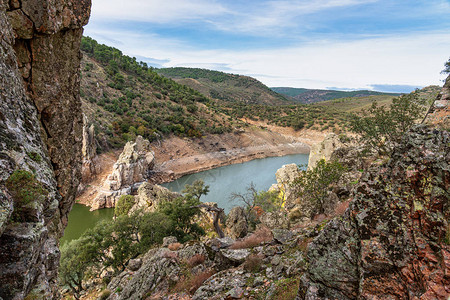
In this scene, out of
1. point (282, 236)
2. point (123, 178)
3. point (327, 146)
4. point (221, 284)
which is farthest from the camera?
point (123, 178)

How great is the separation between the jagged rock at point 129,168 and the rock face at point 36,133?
22.5 metres

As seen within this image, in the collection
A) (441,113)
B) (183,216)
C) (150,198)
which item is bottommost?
(150,198)

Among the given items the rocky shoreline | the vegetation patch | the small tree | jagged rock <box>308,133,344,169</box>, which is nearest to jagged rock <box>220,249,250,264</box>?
the small tree

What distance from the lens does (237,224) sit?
18609 millimetres

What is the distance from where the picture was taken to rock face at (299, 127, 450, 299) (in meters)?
3.04

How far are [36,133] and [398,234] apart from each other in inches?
353

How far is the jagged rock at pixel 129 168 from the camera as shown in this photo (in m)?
31.8

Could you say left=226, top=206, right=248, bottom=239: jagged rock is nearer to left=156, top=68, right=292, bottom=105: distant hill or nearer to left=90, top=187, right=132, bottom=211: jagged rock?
left=90, top=187, right=132, bottom=211: jagged rock

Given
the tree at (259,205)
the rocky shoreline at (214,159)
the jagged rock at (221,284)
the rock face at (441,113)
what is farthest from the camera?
the rocky shoreline at (214,159)

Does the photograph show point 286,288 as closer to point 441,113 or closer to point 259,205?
point 441,113

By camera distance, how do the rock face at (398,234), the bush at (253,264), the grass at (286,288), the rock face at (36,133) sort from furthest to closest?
the bush at (253,264) → the grass at (286,288) → the rock face at (36,133) → the rock face at (398,234)

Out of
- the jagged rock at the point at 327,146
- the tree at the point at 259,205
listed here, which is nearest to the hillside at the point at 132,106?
the tree at the point at 259,205

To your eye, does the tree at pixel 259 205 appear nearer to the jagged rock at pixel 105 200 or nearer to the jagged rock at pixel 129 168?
the jagged rock at pixel 129 168

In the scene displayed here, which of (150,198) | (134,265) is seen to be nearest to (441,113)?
(134,265)
